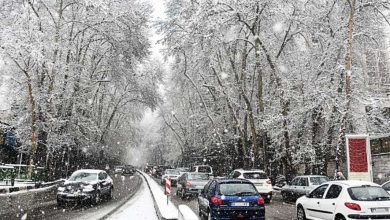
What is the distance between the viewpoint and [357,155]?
45.4 ft

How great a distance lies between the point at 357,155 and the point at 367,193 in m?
4.07

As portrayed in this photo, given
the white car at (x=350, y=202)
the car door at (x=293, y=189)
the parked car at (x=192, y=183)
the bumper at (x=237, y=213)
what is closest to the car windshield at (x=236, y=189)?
the bumper at (x=237, y=213)

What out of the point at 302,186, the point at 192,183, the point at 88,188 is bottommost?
the point at 88,188

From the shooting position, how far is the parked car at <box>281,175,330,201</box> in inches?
752

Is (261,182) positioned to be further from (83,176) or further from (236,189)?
(83,176)

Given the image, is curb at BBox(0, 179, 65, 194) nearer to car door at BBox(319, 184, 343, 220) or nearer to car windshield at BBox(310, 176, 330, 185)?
car windshield at BBox(310, 176, 330, 185)

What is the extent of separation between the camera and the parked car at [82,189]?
17531 millimetres

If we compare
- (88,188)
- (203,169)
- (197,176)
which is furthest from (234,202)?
(203,169)

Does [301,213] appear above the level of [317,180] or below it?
below

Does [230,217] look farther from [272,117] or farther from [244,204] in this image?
[272,117]

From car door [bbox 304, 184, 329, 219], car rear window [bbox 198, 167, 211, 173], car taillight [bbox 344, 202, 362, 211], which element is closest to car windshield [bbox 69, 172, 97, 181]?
car door [bbox 304, 184, 329, 219]

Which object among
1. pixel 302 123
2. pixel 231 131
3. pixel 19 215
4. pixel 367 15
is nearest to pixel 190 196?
pixel 302 123

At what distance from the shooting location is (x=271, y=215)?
14.8m

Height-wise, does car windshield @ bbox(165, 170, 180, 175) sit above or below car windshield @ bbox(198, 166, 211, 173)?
below
